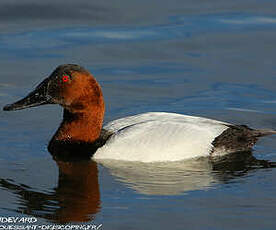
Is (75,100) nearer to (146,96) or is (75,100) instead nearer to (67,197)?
(67,197)

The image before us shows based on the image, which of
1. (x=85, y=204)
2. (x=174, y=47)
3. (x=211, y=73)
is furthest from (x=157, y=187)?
(x=174, y=47)

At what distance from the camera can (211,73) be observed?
36.9ft

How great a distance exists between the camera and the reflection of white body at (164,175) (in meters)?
7.54

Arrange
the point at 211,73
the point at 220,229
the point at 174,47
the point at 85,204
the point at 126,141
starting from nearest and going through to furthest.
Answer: the point at 220,229, the point at 85,204, the point at 126,141, the point at 211,73, the point at 174,47

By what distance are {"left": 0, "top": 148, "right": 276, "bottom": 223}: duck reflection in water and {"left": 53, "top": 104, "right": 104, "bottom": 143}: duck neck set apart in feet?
1.02

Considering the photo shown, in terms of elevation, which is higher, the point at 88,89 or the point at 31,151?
the point at 88,89

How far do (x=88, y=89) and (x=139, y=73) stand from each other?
2764 millimetres

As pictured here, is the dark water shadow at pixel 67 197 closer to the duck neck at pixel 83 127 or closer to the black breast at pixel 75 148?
the black breast at pixel 75 148

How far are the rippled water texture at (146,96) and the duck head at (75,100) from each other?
1.25 ft

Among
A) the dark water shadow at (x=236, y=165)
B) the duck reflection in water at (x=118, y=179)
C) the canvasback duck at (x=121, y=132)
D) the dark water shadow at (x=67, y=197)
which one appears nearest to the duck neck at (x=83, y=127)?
the canvasback duck at (x=121, y=132)

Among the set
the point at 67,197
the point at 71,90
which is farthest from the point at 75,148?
the point at 67,197

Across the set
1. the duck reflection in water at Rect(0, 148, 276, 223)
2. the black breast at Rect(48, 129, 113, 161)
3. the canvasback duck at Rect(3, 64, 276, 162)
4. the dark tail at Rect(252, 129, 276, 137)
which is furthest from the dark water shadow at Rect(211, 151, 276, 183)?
the black breast at Rect(48, 129, 113, 161)

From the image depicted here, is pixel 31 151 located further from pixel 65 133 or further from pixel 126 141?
pixel 126 141

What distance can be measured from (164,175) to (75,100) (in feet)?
4.59
